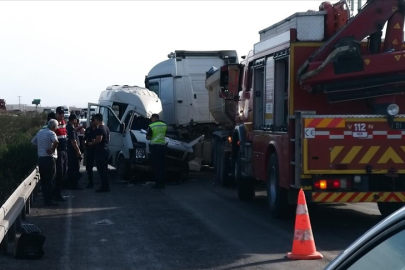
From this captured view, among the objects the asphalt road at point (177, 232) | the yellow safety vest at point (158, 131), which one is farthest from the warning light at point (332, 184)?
the yellow safety vest at point (158, 131)

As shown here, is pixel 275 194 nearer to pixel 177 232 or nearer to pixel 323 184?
pixel 323 184

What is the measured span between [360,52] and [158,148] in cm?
844

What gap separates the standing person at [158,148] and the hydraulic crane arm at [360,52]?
787 centimetres

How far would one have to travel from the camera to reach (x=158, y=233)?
1141 cm

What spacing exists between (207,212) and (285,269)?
17.6ft

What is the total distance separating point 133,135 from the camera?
20219mm

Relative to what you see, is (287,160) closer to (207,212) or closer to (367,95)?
(367,95)

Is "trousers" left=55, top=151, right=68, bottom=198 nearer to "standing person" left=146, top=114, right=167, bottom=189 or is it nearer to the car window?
"standing person" left=146, top=114, right=167, bottom=189

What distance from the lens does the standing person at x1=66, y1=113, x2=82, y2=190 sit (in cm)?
1812

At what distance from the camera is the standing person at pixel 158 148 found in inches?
740

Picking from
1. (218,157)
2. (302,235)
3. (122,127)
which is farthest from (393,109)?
(122,127)

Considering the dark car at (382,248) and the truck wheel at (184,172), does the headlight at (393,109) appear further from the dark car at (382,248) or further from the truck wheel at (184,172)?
the truck wheel at (184,172)

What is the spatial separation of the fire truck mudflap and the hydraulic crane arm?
616mm

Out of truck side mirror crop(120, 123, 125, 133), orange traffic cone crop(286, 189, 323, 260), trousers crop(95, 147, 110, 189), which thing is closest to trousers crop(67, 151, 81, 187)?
trousers crop(95, 147, 110, 189)
